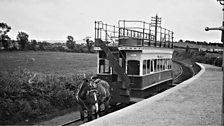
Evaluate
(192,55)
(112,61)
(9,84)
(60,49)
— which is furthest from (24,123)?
(192,55)

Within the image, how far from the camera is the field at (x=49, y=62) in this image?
1253cm

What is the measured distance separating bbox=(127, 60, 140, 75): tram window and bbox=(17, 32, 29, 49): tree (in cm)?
535

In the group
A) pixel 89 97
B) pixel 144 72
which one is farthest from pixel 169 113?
pixel 144 72

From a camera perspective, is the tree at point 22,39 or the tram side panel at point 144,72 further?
the tree at point 22,39

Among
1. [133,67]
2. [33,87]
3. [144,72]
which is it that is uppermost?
[133,67]

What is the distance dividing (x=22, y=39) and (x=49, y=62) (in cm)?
301

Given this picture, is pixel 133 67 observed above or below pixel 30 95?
above

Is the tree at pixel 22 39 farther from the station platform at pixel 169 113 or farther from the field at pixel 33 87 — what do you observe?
the station platform at pixel 169 113

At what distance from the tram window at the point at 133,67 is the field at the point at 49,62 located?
5001 mm

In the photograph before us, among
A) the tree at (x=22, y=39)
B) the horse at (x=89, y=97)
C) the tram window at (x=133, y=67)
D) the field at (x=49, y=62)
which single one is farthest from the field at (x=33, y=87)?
the tram window at (x=133, y=67)

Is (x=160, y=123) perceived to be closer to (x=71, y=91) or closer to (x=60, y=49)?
(x=71, y=91)

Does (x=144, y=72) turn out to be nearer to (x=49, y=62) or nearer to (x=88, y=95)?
(x=88, y=95)

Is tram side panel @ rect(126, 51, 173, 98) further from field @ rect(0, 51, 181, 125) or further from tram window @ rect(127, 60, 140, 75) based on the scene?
field @ rect(0, 51, 181, 125)

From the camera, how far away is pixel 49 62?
16.9m
